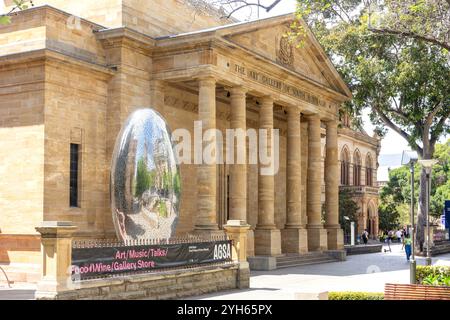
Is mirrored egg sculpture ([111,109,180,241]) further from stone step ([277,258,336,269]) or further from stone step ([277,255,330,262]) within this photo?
stone step ([277,255,330,262])

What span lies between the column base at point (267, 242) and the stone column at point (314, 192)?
5.41m

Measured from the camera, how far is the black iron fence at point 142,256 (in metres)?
15.6

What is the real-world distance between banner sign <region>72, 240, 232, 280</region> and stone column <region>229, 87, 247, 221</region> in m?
7.17

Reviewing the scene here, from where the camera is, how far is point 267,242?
31.0 m

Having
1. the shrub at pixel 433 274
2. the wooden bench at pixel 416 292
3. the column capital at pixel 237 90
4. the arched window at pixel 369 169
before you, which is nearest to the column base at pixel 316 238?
the column capital at pixel 237 90

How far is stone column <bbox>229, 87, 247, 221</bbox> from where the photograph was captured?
28844 mm

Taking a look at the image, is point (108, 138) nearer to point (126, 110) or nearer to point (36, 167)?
point (126, 110)

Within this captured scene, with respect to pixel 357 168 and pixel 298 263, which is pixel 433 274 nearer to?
pixel 298 263

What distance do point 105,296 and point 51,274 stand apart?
71.4 inches

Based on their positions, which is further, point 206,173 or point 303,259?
point 303,259

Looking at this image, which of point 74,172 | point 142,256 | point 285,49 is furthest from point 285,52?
point 142,256

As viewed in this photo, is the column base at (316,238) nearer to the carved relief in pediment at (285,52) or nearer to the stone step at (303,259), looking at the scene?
the stone step at (303,259)

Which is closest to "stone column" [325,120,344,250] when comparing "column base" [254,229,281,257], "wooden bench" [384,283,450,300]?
"column base" [254,229,281,257]

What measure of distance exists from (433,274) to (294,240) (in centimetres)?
1574
